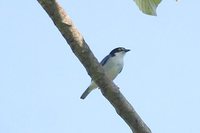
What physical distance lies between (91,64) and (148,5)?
0.62m

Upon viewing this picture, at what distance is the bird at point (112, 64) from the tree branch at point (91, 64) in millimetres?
6518

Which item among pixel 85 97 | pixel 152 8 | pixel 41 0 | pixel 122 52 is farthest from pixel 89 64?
pixel 122 52

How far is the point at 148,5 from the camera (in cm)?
171

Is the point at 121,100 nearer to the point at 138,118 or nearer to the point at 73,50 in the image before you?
the point at 138,118

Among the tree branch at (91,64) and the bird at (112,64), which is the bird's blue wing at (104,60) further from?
the tree branch at (91,64)

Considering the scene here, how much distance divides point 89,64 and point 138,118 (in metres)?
0.40

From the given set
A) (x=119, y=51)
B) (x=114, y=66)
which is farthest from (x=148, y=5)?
(x=119, y=51)

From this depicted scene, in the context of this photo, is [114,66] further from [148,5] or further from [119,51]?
[148,5]

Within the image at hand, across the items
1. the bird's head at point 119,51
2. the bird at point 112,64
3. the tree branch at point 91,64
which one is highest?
the tree branch at point 91,64

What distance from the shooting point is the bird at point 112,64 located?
31.3 ft

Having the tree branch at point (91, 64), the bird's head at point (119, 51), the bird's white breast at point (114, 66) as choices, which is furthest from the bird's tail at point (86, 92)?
the tree branch at point (91, 64)

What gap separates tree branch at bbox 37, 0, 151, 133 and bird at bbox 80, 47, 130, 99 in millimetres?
6518

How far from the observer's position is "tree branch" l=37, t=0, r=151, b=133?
204 centimetres

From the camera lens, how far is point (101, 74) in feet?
7.67
